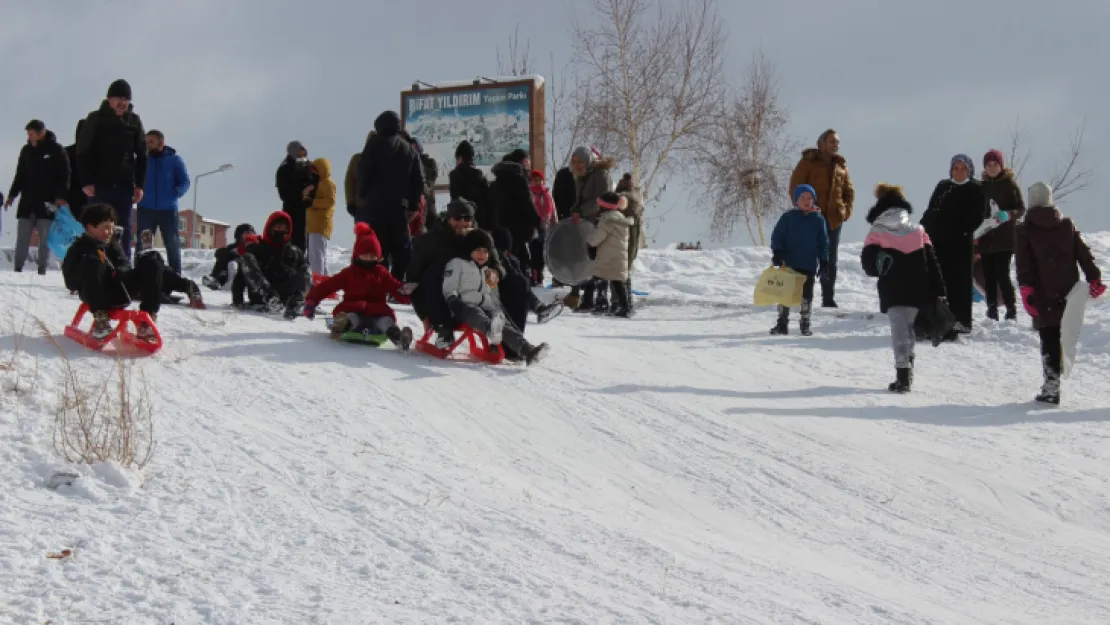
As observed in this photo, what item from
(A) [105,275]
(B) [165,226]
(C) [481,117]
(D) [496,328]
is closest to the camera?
(A) [105,275]

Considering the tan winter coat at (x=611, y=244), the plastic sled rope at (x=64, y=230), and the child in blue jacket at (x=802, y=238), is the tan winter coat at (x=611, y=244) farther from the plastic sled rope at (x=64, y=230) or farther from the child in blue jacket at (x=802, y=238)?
the plastic sled rope at (x=64, y=230)

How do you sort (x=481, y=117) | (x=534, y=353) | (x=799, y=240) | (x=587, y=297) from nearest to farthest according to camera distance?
(x=534, y=353)
(x=799, y=240)
(x=587, y=297)
(x=481, y=117)

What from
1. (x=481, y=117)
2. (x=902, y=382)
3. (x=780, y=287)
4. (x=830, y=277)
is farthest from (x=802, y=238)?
(x=481, y=117)

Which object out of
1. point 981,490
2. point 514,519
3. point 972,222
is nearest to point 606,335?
point 972,222

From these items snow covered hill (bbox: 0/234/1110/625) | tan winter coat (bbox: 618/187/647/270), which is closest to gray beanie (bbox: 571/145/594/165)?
tan winter coat (bbox: 618/187/647/270)

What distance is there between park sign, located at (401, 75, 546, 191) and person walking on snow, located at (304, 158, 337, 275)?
965cm

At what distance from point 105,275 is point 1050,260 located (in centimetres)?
689

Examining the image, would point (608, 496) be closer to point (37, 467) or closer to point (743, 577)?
point (743, 577)

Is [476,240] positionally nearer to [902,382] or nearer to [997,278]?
[902,382]

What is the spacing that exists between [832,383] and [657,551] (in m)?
4.85

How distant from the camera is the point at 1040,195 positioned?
8617 millimetres

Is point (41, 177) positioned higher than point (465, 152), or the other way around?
point (465, 152)

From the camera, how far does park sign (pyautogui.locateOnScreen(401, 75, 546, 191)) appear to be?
74.4ft

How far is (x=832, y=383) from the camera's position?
900cm
